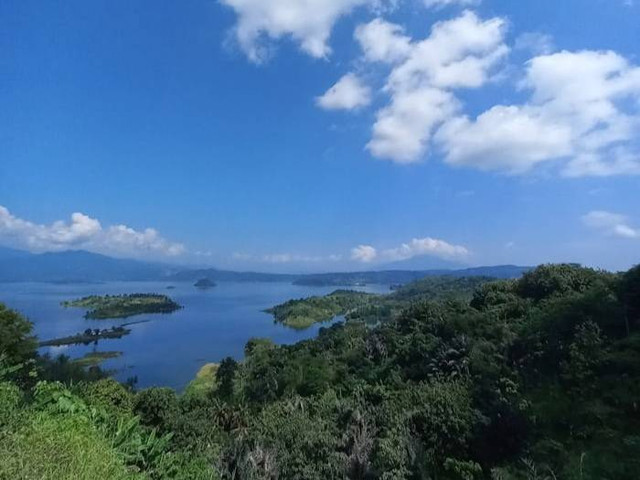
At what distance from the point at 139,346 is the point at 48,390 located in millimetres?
Result: 72713

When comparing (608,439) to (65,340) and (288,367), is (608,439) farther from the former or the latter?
(65,340)

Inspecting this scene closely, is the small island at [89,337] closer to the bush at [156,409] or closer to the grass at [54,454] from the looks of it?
the bush at [156,409]

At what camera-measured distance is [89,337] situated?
8044 centimetres

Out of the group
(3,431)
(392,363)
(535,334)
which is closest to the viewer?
(3,431)

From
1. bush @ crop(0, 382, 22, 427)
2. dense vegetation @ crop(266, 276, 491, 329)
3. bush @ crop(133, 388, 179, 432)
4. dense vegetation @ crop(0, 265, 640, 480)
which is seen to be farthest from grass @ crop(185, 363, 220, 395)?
dense vegetation @ crop(266, 276, 491, 329)

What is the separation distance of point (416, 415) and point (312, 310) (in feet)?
306

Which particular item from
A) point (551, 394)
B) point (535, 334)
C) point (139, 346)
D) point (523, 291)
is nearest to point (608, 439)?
point (551, 394)

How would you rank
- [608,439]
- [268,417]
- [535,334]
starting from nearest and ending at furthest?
[608,439] < [268,417] < [535,334]

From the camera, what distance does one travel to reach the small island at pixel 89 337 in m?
74.5

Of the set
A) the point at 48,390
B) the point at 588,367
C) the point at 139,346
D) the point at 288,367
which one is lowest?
the point at 139,346

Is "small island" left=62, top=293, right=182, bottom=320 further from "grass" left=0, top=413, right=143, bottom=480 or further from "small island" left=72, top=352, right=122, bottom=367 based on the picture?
"grass" left=0, top=413, right=143, bottom=480

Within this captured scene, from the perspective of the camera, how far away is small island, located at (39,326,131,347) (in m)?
74.5

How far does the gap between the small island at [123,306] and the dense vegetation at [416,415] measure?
303 ft

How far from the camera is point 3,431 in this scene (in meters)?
4.99
